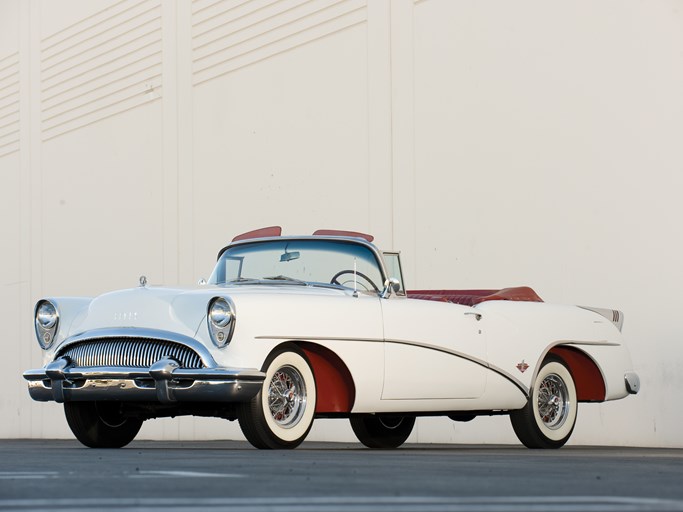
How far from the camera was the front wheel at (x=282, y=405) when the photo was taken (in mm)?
7520

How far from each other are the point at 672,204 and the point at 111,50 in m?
10.5

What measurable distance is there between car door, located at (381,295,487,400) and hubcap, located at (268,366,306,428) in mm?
661

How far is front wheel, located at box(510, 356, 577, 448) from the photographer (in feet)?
30.7

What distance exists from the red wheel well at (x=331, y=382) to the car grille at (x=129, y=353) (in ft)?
2.65

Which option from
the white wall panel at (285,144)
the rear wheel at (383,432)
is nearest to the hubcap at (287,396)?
the rear wheel at (383,432)

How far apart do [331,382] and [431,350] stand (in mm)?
784

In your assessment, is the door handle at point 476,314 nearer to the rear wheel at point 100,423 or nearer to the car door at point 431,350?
the car door at point 431,350

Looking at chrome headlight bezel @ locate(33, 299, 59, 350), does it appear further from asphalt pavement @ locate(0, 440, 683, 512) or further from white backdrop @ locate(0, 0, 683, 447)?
white backdrop @ locate(0, 0, 683, 447)

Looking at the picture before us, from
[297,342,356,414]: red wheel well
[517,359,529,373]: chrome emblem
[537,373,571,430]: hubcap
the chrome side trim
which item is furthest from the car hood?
[537,373,571,430]: hubcap

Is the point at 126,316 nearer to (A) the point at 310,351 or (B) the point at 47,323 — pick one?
(B) the point at 47,323

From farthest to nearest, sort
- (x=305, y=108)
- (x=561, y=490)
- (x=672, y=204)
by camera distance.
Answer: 1. (x=305, y=108)
2. (x=672, y=204)
3. (x=561, y=490)

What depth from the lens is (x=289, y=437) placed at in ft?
25.2

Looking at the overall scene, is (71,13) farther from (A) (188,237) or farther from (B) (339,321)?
(B) (339,321)

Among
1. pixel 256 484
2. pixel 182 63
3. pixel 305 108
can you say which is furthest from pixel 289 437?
pixel 182 63
